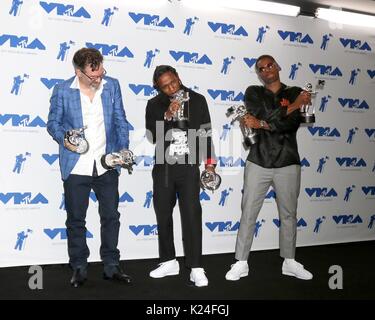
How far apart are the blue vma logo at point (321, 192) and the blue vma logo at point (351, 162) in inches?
14.1

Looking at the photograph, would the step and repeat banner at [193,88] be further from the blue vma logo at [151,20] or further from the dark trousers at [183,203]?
the dark trousers at [183,203]

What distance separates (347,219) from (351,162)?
735 mm

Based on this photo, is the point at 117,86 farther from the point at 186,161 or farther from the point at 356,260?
the point at 356,260

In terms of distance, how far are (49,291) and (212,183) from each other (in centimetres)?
154

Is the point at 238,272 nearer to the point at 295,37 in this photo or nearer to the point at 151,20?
the point at 151,20

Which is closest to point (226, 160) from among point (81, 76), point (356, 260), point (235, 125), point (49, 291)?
point (235, 125)

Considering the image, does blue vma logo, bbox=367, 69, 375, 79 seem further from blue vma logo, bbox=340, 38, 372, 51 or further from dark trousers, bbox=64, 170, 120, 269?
dark trousers, bbox=64, 170, 120, 269

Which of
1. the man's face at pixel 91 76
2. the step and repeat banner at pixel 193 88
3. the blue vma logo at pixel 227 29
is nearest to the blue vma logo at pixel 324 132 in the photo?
the step and repeat banner at pixel 193 88

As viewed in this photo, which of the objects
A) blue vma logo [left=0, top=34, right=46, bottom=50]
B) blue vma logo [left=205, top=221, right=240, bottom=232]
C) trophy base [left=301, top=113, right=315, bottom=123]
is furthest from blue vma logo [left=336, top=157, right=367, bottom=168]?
blue vma logo [left=0, top=34, right=46, bottom=50]

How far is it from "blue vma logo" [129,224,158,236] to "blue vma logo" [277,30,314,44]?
8.90 feet

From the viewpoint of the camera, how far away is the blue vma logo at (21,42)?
436 cm

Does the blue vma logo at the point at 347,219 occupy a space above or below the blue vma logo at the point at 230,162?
below

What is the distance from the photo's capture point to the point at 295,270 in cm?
411

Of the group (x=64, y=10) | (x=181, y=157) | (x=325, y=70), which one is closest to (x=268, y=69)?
(x=181, y=157)
